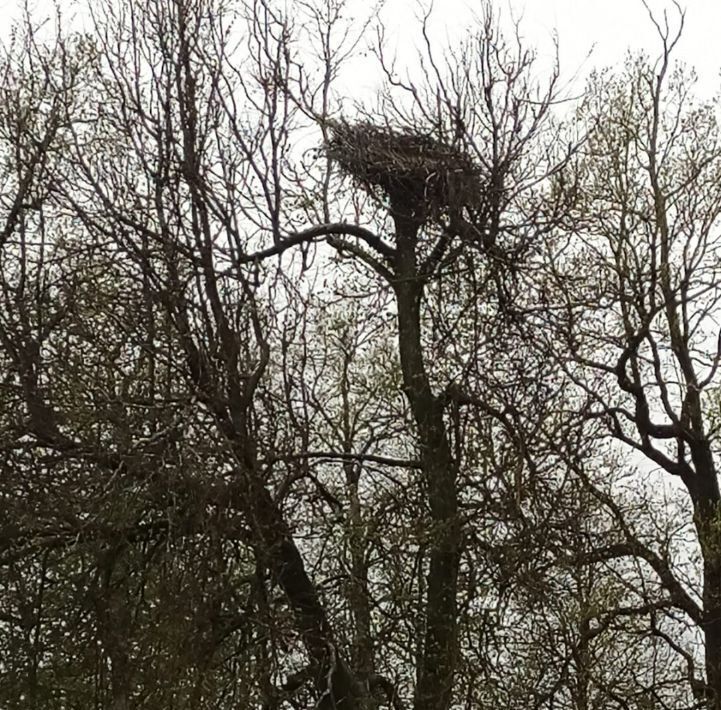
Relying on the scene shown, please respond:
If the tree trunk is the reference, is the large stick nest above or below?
above

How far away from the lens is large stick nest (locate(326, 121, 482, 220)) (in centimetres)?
630

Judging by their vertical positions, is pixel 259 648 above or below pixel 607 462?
below

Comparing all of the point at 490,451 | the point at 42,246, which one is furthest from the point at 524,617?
the point at 42,246

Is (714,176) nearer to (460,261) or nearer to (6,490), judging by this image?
(460,261)

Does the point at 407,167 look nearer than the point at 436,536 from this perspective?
No

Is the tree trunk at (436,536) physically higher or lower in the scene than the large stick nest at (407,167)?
lower

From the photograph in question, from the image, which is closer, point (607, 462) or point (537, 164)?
point (537, 164)

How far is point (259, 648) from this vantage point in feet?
17.8

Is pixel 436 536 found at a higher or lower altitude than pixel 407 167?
lower

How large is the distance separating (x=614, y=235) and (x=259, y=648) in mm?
4597

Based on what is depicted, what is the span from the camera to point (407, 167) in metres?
6.63

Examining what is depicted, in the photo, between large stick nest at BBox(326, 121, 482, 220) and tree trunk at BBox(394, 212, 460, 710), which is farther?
large stick nest at BBox(326, 121, 482, 220)

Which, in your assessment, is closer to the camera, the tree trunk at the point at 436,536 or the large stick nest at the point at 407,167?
the tree trunk at the point at 436,536

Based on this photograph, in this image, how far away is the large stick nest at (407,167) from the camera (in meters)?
6.30
